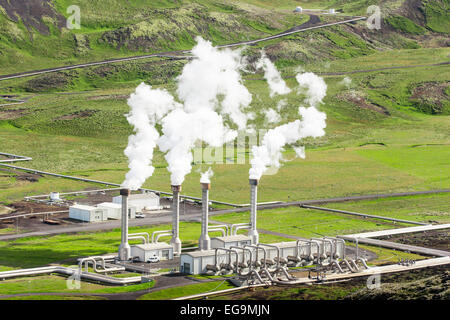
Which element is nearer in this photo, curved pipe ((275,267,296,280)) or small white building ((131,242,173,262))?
curved pipe ((275,267,296,280))

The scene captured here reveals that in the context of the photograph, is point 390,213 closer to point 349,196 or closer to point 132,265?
point 349,196

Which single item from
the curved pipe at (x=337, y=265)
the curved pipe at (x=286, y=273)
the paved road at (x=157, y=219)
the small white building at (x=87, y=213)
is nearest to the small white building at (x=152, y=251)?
the curved pipe at (x=286, y=273)

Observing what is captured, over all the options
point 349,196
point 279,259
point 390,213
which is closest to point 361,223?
point 390,213

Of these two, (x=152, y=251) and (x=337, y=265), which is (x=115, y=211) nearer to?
(x=152, y=251)

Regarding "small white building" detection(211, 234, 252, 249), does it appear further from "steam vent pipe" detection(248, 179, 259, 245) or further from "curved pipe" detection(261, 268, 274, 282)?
"curved pipe" detection(261, 268, 274, 282)

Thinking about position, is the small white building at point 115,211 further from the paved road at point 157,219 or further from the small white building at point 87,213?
the paved road at point 157,219

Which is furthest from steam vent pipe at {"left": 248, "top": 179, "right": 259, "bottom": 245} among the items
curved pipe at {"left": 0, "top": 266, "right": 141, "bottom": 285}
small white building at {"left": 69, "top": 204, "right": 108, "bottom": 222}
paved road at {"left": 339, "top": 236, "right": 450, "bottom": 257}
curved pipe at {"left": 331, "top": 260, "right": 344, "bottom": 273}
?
small white building at {"left": 69, "top": 204, "right": 108, "bottom": 222}
